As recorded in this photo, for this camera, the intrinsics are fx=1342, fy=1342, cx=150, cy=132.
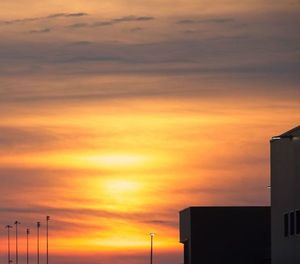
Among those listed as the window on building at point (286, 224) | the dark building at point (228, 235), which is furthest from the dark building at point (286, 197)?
the dark building at point (228, 235)

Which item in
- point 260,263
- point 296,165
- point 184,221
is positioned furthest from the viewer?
point 184,221

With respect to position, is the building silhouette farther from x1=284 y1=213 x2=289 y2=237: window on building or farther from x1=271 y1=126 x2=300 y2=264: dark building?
x1=284 y1=213 x2=289 y2=237: window on building

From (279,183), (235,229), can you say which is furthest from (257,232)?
(279,183)

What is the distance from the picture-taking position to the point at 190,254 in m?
138

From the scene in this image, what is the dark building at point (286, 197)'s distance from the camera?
85812mm

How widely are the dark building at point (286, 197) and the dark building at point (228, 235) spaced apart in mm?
40684

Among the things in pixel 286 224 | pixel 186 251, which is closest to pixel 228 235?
pixel 186 251

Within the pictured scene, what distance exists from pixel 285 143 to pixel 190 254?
50.9 m

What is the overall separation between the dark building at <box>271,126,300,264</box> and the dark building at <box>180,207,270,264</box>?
4068 centimetres

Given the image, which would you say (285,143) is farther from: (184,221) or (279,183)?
(184,221)

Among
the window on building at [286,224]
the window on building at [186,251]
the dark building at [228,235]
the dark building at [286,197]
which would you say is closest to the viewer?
the dark building at [286,197]

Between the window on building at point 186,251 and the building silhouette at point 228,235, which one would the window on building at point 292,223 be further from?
the window on building at point 186,251

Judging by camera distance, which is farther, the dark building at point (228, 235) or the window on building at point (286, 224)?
the dark building at point (228, 235)

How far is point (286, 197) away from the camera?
88875mm
